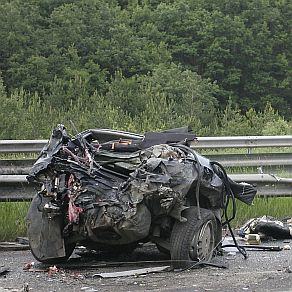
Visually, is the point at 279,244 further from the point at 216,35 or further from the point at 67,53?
the point at 216,35

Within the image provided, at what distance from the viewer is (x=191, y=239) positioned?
695 centimetres

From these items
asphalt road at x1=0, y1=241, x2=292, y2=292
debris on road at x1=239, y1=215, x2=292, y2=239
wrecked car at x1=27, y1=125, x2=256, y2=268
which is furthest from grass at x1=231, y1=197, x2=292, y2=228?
wrecked car at x1=27, y1=125, x2=256, y2=268

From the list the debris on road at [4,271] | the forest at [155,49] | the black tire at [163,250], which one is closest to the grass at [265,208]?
the black tire at [163,250]

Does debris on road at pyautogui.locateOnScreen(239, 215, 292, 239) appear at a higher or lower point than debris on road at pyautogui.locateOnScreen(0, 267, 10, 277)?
higher

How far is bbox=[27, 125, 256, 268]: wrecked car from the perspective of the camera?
6.80 metres

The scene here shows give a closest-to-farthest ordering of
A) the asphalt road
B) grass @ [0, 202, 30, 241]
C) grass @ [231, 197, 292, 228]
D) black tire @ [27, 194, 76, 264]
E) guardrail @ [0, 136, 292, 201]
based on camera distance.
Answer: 1. the asphalt road
2. black tire @ [27, 194, 76, 264]
3. grass @ [0, 202, 30, 241]
4. guardrail @ [0, 136, 292, 201]
5. grass @ [231, 197, 292, 228]

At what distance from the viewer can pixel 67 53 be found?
64.4 m

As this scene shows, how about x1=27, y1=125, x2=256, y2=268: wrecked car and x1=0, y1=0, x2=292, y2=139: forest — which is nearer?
x1=27, y1=125, x2=256, y2=268: wrecked car

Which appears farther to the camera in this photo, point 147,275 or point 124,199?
point 124,199

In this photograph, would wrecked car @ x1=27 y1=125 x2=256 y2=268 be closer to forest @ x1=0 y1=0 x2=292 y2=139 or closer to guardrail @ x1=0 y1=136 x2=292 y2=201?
guardrail @ x1=0 y1=136 x2=292 y2=201

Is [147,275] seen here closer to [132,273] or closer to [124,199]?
[132,273]

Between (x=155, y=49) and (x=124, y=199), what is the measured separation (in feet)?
195

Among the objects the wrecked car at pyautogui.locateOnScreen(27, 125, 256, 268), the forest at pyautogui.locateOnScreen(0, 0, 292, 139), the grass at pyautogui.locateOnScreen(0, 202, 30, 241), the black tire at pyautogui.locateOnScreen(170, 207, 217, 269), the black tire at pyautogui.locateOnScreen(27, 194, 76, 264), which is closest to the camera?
the wrecked car at pyautogui.locateOnScreen(27, 125, 256, 268)

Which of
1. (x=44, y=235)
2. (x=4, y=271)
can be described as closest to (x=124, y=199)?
(x=44, y=235)
